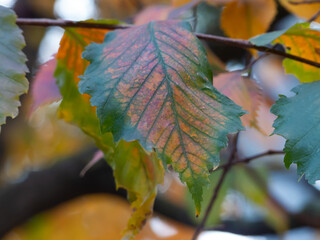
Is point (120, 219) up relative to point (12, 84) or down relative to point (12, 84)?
down

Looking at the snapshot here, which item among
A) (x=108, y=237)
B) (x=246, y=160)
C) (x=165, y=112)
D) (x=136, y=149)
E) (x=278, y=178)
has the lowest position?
(x=108, y=237)

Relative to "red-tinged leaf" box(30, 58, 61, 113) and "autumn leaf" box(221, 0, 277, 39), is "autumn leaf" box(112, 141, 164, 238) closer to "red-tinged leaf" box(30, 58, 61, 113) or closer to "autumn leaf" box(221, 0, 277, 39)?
"red-tinged leaf" box(30, 58, 61, 113)

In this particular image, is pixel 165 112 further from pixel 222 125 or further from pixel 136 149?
pixel 136 149

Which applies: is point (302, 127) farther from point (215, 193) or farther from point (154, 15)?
point (154, 15)

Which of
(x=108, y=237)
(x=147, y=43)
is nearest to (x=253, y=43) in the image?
(x=147, y=43)

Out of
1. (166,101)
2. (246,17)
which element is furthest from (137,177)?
(246,17)

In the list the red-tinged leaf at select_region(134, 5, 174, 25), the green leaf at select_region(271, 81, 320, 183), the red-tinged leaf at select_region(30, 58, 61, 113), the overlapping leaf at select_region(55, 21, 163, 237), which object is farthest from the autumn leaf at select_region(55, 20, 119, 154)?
the red-tinged leaf at select_region(134, 5, 174, 25)
